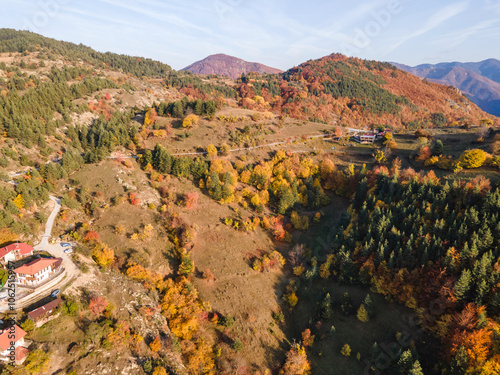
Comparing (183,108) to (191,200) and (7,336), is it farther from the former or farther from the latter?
(7,336)

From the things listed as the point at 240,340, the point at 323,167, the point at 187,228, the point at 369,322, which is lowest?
the point at 240,340

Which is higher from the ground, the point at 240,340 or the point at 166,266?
the point at 166,266

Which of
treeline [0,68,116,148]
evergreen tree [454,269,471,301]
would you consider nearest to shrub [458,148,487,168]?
evergreen tree [454,269,471,301]

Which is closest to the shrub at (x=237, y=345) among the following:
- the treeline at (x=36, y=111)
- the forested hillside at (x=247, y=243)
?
the forested hillside at (x=247, y=243)

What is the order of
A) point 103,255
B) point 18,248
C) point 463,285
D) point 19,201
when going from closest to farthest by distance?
1. point 463,285
2. point 18,248
3. point 103,255
4. point 19,201

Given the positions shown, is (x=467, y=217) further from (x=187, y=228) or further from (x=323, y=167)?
(x=187, y=228)

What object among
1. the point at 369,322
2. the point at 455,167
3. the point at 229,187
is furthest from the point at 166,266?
the point at 455,167

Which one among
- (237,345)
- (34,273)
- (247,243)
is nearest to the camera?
(34,273)

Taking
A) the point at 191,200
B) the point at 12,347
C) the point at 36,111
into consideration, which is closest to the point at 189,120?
the point at 191,200

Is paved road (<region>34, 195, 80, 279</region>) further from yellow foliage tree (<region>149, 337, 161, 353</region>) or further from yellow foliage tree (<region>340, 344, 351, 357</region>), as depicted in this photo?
yellow foliage tree (<region>340, 344, 351, 357</region>)
